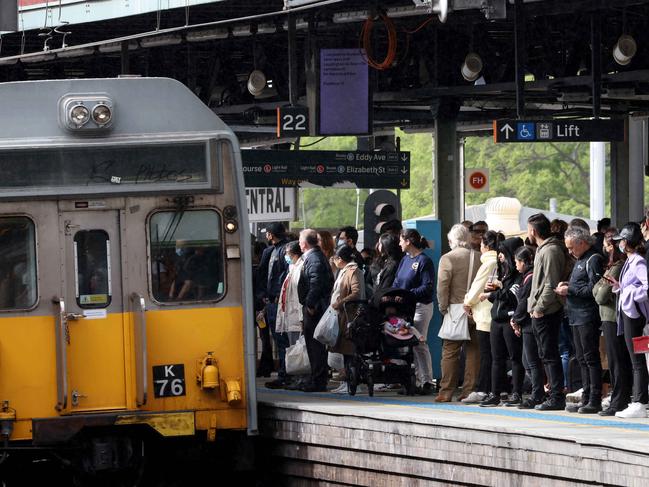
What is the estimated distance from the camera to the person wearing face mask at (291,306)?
1554 centimetres

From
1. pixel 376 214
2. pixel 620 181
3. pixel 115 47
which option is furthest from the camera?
pixel 620 181

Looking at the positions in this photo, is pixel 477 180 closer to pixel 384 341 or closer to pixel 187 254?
pixel 384 341

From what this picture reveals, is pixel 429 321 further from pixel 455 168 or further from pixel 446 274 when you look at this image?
pixel 455 168

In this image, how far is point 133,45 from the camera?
23000 millimetres

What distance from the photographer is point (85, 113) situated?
470 inches

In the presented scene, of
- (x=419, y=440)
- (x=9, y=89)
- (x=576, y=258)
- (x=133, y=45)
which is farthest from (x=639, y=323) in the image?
(x=133, y=45)

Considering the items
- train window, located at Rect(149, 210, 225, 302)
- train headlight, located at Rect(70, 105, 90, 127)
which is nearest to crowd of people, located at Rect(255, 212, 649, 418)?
train window, located at Rect(149, 210, 225, 302)

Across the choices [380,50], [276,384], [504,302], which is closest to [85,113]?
[504,302]

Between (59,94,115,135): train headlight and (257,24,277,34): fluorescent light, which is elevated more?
(257,24,277,34): fluorescent light

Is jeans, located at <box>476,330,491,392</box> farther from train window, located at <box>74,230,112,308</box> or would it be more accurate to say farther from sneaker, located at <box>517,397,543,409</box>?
train window, located at <box>74,230,112,308</box>

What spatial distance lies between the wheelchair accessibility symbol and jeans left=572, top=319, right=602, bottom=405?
9122mm

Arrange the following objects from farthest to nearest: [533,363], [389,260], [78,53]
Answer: [78,53] < [389,260] < [533,363]

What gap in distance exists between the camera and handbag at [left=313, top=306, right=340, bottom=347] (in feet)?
47.6

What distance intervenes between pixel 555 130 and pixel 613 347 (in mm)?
9565
